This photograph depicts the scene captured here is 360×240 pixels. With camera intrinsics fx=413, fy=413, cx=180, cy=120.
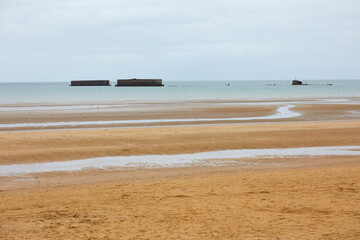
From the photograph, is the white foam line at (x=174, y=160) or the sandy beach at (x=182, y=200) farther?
the white foam line at (x=174, y=160)

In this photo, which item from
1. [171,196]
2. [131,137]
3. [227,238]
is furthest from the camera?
[131,137]

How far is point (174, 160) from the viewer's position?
13.9 meters

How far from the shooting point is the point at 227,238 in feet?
20.7

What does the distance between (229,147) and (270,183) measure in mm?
6409

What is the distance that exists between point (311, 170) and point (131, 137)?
30.5ft

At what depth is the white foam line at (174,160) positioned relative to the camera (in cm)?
1270

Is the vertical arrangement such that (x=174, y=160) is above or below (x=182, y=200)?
below

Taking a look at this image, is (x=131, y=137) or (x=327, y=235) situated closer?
(x=327, y=235)

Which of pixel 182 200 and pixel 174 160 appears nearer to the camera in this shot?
pixel 182 200

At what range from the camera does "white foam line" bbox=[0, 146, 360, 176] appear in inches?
500

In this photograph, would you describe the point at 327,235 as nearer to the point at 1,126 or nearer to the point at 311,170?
the point at 311,170

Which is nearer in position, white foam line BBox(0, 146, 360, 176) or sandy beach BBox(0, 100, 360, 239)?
sandy beach BBox(0, 100, 360, 239)

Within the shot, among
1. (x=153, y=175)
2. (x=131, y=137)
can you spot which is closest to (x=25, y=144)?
(x=131, y=137)

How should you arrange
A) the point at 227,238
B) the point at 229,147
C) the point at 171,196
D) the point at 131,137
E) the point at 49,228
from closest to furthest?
the point at 227,238
the point at 49,228
the point at 171,196
the point at 229,147
the point at 131,137
